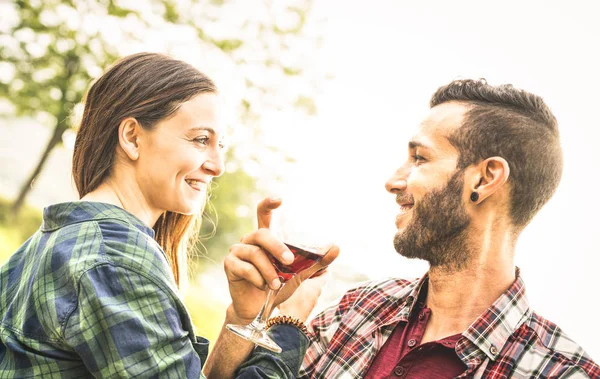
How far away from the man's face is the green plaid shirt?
96 centimetres

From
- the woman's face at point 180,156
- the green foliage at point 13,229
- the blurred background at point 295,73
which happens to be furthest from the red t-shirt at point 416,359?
the green foliage at point 13,229

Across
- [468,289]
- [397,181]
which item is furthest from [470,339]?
[397,181]

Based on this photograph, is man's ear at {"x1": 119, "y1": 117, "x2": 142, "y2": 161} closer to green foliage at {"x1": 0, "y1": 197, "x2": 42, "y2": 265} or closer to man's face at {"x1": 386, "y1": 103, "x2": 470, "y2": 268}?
man's face at {"x1": 386, "y1": 103, "x2": 470, "y2": 268}

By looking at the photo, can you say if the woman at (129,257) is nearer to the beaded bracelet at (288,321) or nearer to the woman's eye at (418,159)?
the beaded bracelet at (288,321)

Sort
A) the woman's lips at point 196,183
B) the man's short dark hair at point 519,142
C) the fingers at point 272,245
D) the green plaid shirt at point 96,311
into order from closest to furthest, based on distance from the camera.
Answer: the green plaid shirt at point 96,311, the fingers at point 272,245, the woman's lips at point 196,183, the man's short dark hair at point 519,142

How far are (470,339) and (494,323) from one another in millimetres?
113

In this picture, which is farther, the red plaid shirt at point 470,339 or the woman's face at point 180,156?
the woman's face at point 180,156

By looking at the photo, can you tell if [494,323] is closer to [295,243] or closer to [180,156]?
[295,243]

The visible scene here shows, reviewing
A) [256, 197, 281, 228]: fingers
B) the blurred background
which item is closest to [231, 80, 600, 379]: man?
[256, 197, 281, 228]: fingers

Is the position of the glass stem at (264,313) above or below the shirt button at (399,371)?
above

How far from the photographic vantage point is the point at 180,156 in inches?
83.0

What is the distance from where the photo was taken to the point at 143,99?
7.06 feet

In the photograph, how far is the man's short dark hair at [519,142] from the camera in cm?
235

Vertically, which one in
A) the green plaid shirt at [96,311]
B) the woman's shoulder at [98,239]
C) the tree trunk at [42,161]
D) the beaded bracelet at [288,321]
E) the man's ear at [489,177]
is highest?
the man's ear at [489,177]
